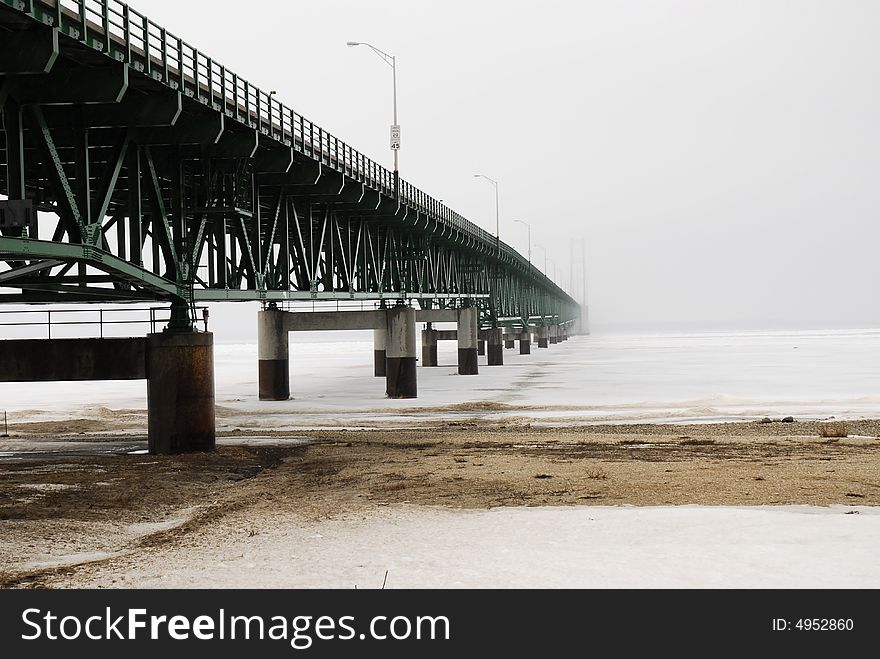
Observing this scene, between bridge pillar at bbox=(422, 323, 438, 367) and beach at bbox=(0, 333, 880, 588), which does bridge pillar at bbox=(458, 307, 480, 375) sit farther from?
beach at bbox=(0, 333, 880, 588)

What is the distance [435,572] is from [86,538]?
5.39 meters

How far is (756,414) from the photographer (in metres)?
32.8

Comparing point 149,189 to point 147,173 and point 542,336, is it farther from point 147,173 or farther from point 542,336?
point 542,336

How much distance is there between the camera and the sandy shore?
575 inches

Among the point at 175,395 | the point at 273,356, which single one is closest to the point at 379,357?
the point at 273,356

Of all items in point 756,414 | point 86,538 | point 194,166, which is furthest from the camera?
point 756,414

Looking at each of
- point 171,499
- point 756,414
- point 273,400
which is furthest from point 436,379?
point 171,499

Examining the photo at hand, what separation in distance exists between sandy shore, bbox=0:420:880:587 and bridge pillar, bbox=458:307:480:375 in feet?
138

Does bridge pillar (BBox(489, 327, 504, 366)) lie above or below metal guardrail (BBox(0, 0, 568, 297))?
below

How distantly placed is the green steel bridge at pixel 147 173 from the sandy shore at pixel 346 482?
3933 mm

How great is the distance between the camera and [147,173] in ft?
76.7

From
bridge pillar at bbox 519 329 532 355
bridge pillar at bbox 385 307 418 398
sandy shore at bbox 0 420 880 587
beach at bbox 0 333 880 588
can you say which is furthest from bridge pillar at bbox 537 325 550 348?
sandy shore at bbox 0 420 880 587

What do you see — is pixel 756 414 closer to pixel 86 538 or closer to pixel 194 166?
pixel 194 166

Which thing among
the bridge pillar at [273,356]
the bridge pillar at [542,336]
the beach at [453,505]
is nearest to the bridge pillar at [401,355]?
the bridge pillar at [273,356]
